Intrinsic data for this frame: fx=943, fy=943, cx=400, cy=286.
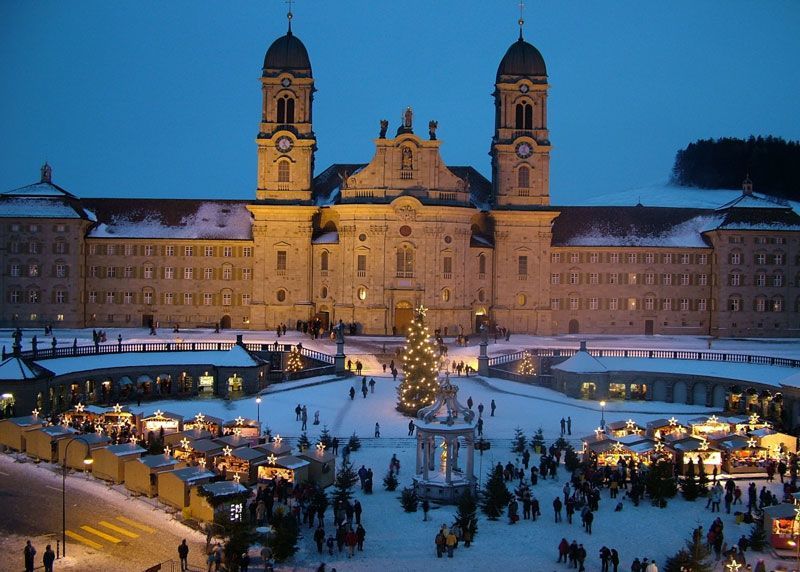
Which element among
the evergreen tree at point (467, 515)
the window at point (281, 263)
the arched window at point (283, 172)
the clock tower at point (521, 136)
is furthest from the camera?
the clock tower at point (521, 136)

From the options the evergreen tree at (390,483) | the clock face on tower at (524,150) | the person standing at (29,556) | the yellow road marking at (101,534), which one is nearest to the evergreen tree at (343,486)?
the evergreen tree at (390,483)

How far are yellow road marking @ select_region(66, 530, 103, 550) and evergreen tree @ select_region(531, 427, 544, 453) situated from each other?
2023 cm

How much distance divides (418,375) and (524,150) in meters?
37.1

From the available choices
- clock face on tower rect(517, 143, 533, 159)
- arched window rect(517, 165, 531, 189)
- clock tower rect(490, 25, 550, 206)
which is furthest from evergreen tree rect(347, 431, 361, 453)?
clock face on tower rect(517, 143, 533, 159)

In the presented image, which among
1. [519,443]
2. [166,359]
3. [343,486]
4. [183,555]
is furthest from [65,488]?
[166,359]

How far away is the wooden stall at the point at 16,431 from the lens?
39469mm

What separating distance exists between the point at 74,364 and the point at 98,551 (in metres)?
24.4

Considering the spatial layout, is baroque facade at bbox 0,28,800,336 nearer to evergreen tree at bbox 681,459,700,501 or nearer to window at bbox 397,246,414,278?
window at bbox 397,246,414,278

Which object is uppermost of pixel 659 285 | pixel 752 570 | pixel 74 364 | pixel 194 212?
pixel 194 212

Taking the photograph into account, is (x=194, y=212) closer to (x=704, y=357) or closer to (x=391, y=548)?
(x=704, y=357)

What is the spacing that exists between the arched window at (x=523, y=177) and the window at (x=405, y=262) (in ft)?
38.1

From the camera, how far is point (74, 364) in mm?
50719

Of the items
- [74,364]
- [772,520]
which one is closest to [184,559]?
[772,520]

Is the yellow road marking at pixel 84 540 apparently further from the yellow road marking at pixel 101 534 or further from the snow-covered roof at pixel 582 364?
the snow-covered roof at pixel 582 364
